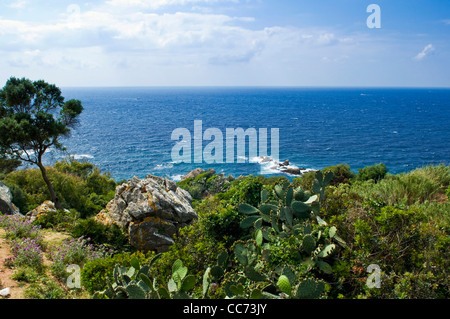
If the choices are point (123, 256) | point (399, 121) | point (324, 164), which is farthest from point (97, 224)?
point (399, 121)

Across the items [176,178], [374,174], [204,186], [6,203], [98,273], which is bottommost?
[176,178]

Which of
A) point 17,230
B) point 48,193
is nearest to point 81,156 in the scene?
point 48,193

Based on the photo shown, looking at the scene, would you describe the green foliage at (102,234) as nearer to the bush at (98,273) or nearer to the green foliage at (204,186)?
the bush at (98,273)

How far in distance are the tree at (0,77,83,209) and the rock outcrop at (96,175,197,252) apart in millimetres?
5358

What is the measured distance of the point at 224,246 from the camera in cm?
591

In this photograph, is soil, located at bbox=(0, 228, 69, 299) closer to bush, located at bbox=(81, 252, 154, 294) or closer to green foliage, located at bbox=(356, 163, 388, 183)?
bush, located at bbox=(81, 252, 154, 294)

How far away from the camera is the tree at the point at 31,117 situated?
14.1 meters

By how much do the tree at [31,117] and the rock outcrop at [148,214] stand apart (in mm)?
5358

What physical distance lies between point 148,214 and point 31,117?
8786mm

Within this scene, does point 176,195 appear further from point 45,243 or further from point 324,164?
point 324,164

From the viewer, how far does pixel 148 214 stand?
11.5 m

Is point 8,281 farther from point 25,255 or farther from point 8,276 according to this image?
point 25,255
